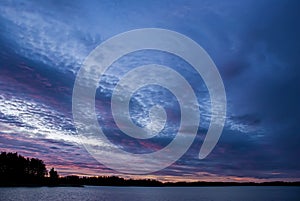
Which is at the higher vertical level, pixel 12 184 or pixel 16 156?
pixel 16 156

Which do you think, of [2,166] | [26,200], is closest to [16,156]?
[2,166]

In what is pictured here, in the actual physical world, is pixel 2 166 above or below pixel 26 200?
above

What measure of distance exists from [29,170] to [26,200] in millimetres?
93323

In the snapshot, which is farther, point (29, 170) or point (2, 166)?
point (29, 170)

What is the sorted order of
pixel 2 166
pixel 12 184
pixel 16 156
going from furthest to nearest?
pixel 12 184 < pixel 16 156 < pixel 2 166

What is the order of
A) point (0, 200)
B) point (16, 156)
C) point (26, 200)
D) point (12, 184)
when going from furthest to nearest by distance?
point (12, 184) < point (16, 156) < point (26, 200) < point (0, 200)

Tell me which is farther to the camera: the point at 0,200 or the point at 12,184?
the point at 12,184

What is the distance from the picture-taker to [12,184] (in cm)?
17212

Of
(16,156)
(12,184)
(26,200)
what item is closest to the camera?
(26,200)

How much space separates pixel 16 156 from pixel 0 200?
7948 centimetres

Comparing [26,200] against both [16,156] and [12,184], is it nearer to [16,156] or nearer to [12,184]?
[16,156]

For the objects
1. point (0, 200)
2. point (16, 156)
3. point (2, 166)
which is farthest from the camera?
point (16, 156)

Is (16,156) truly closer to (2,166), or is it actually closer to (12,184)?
(2,166)

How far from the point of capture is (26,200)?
93062 millimetres
